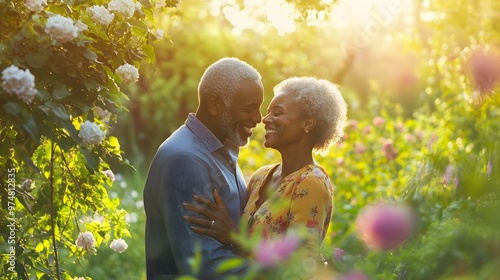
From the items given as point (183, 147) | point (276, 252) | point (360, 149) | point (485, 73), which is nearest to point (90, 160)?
point (183, 147)

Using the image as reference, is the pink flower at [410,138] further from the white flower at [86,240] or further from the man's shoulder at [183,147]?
the man's shoulder at [183,147]

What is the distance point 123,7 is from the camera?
3480 mm

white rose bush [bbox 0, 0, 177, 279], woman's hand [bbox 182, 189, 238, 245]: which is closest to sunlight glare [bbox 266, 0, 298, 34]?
white rose bush [bbox 0, 0, 177, 279]

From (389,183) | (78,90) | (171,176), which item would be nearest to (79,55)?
(78,90)

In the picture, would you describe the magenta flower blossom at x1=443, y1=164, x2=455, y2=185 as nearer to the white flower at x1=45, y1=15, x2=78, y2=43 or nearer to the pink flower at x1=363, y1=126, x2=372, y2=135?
the white flower at x1=45, y1=15, x2=78, y2=43

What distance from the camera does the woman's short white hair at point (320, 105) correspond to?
11.9 feet

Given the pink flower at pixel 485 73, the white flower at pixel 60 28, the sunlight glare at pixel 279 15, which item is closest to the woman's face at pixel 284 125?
the white flower at pixel 60 28

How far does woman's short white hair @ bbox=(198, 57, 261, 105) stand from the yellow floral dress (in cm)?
43

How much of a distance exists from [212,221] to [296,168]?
536 millimetres

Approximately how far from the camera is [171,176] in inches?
130

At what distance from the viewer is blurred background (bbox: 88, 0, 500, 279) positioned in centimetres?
250

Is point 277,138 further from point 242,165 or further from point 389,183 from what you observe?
point 242,165

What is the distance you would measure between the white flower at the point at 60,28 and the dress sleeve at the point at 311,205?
1062 mm

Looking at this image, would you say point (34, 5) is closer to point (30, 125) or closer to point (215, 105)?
point (30, 125)
